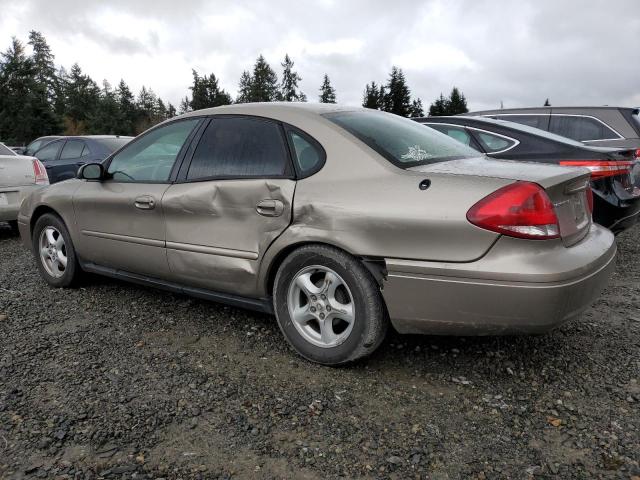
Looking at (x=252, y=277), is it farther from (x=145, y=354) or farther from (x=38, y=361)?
(x=38, y=361)

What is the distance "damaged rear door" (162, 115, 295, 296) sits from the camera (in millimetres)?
2957

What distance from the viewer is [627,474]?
77.0 inches

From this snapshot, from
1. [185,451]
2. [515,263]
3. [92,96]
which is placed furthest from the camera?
[92,96]

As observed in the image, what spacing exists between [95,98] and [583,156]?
7764cm

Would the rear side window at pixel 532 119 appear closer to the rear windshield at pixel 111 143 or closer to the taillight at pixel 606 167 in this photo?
the taillight at pixel 606 167

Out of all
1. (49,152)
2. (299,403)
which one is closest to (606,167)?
(299,403)

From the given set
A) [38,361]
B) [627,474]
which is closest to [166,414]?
[38,361]

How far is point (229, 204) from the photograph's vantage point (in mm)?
3088

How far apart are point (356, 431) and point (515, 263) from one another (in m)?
1.02

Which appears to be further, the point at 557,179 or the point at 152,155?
the point at 152,155

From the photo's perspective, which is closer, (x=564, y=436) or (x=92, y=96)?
(x=564, y=436)

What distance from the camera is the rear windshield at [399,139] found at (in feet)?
9.25

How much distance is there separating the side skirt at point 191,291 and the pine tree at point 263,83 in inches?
3369

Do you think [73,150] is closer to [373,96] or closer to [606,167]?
[606,167]
